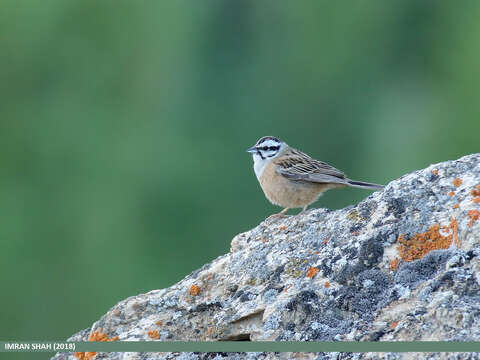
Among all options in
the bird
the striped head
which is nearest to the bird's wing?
the bird

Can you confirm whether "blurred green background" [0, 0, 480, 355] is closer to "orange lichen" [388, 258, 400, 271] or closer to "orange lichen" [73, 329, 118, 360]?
"orange lichen" [73, 329, 118, 360]

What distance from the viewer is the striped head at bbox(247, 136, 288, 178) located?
9.68 meters

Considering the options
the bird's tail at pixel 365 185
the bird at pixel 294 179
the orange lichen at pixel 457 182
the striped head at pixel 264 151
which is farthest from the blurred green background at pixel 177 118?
the orange lichen at pixel 457 182

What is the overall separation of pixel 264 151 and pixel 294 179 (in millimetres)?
622

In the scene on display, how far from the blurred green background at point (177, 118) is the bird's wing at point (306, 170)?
13513 millimetres

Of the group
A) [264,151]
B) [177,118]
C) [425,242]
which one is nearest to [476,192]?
[425,242]

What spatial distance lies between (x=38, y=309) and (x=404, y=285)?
2172 cm

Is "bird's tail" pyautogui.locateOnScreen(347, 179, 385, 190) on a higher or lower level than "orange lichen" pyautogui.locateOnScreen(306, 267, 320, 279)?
higher

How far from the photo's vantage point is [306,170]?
9352mm

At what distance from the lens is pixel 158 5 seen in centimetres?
4450

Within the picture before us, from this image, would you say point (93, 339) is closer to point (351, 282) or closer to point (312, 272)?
point (312, 272)

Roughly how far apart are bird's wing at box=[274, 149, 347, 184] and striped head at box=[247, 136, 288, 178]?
12 cm

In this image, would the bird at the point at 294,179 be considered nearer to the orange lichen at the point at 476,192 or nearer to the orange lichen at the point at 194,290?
the orange lichen at the point at 194,290

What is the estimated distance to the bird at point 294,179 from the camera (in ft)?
30.1
